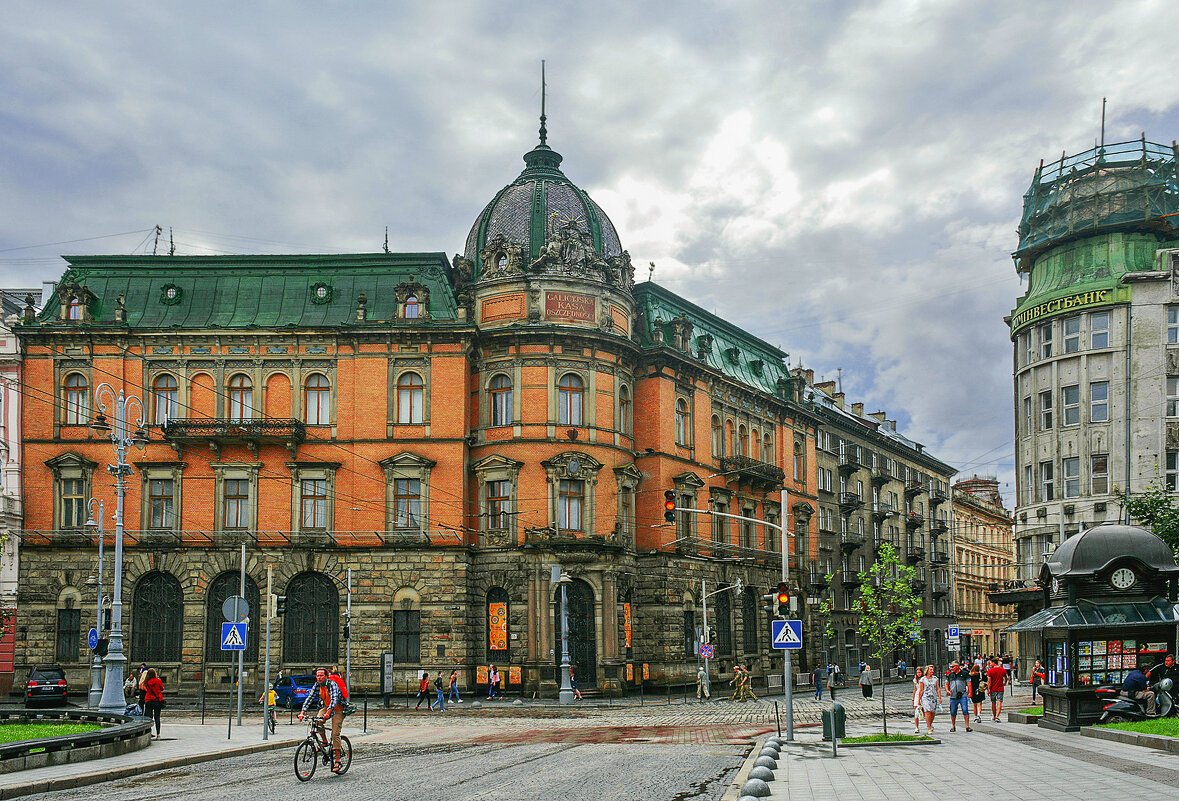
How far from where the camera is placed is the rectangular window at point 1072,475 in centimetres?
6319

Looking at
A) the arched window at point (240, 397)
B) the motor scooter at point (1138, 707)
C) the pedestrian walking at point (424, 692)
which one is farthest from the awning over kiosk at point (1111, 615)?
the arched window at point (240, 397)

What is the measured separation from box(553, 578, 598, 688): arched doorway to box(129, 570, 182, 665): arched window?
16258 millimetres

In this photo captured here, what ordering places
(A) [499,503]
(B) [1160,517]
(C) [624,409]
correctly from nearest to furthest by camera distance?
(B) [1160,517], (A) [499,503], (C) [624,409]

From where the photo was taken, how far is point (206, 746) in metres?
26.3

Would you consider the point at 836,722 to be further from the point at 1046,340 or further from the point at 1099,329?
the point at 1046,340

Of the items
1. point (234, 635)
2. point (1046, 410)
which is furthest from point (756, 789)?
point (1046, 410)

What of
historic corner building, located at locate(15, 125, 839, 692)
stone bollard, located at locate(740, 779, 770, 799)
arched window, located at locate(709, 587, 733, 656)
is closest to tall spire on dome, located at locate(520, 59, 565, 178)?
historic corner building, located at locate(15, 125, 839, 692)

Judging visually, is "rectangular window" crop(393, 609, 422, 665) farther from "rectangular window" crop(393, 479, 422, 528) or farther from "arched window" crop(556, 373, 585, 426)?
"arched window" crop(556, 373, 585, 426)

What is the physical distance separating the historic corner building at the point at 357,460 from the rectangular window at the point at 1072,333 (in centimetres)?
2578

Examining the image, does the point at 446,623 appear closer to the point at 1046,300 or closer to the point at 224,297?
the point at 224,297

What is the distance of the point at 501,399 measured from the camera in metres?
53.6

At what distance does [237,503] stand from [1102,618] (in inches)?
1418

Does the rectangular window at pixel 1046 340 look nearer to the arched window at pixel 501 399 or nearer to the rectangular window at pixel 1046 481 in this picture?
the rectangular window at pixel 1046 481

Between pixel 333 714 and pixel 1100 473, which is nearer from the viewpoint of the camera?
pixel 333 714
